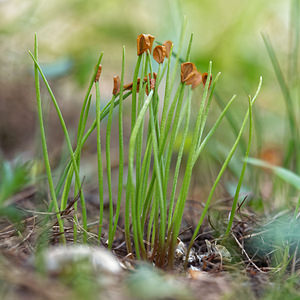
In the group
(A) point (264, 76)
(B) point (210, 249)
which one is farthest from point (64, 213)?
(A) point (264, 76)

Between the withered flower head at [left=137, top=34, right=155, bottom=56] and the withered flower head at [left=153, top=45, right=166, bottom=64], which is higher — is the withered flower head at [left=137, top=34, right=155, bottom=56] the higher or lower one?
the higher one

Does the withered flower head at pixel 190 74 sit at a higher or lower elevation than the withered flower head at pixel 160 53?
lower

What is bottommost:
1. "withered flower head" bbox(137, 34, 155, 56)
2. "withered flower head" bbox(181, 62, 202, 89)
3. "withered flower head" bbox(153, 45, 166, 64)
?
"withered flower head" bbox(181, 62, 202, 89)

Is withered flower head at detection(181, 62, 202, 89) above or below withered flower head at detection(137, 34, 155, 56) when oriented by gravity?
below

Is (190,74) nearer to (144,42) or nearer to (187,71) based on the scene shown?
(187,71)

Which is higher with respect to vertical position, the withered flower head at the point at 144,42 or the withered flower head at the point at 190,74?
the withered flower head at the point at 144,42

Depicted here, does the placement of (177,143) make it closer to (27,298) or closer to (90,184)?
(90,184)

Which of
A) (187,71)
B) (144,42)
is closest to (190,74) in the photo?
(187,71)

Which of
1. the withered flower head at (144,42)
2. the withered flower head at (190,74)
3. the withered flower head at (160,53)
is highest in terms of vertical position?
the withered flower head at (144,42)
